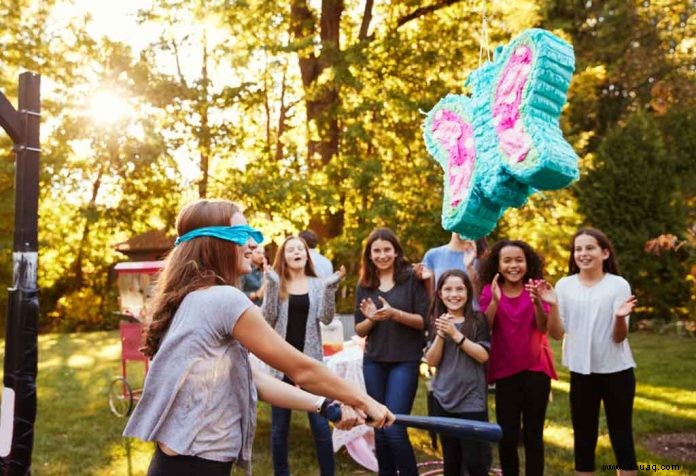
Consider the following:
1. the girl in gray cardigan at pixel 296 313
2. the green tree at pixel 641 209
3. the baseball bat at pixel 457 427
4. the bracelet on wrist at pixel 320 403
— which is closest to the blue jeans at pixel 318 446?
the girl in gray cardigan at pixel 296 313

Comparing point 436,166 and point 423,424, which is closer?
point 423,424

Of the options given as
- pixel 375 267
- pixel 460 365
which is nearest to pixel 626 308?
pixel 460 365

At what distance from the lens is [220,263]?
1849 millimetres

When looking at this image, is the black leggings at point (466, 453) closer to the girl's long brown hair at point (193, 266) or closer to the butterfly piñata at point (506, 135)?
the butterfly piñata at point (506, 135)

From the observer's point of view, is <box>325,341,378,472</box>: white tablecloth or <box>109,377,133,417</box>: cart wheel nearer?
<box>325,341,378,472</box>: white tablecloth

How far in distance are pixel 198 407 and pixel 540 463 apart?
2.14 meters

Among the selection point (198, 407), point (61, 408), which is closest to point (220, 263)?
point (198, 407)

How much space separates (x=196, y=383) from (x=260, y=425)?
12.9 ft

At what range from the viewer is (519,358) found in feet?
11.1

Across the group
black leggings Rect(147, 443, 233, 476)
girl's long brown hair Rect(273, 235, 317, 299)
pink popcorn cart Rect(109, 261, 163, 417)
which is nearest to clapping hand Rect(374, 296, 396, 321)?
girl's long brown hair Rect(273, 235, 317, 299)

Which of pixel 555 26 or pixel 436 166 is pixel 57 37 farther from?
pixel 555 26

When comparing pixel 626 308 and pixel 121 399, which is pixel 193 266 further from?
pixel 121 399

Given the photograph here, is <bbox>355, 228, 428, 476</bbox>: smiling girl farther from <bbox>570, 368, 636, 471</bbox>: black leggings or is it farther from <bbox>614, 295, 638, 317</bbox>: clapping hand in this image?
<bbox>614, 295, 638, 317</bbox>: clapping hand

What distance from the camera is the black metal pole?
3.31 metres
